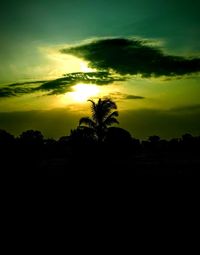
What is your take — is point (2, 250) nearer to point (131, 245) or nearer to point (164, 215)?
point (131, 245)

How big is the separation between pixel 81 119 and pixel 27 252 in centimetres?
2135

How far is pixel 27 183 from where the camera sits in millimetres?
16312

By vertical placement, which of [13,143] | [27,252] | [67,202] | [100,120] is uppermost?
[100,120]

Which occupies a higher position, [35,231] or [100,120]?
[100,120]

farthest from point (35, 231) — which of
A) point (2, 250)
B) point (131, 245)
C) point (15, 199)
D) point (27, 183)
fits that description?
point (27, 183)

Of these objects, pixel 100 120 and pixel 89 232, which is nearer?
pixel 89 232

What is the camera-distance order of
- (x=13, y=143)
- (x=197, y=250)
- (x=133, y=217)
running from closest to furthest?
(x=197, y=250)
(x=133, y=217)
(x=13, y=143)

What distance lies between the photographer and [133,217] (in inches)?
470

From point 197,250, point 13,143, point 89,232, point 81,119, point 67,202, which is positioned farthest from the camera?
point 81,119

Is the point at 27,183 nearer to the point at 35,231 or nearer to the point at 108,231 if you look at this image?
the point at 35,231

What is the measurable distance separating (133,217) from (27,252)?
481 centimetres

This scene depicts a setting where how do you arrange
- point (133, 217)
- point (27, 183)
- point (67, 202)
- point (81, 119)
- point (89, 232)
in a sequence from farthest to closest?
point (81, 119)
point (27, 183)
point (67, 202)
point (133, 217)
point (89, 232)

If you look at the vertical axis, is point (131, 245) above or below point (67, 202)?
below

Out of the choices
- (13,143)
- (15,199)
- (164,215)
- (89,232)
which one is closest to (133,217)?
(164,215)
